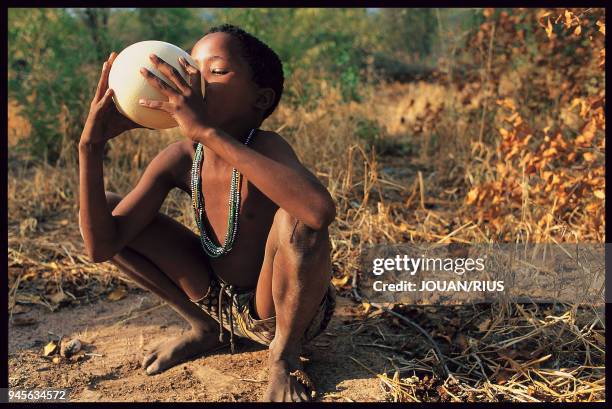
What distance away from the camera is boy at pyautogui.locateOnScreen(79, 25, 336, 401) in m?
2.00

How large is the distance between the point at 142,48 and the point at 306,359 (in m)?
1.25

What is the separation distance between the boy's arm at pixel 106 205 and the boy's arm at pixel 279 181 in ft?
1.59

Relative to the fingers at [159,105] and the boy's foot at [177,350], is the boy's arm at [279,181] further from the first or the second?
the boy's foot at [177,350]

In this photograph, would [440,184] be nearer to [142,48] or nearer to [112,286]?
[112,286]

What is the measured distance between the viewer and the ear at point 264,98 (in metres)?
2.30

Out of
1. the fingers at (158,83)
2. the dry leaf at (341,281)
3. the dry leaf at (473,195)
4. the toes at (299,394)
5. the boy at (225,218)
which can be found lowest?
the dry leaf at (341,281)

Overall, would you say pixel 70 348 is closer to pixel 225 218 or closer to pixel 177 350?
pixel 177 350

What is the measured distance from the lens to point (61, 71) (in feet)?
15.6

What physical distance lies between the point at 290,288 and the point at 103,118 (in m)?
0.80

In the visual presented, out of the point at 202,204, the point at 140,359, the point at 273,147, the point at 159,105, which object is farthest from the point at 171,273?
the point at 159,105

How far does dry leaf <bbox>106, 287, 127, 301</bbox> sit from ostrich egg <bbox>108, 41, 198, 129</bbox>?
4.57ft
